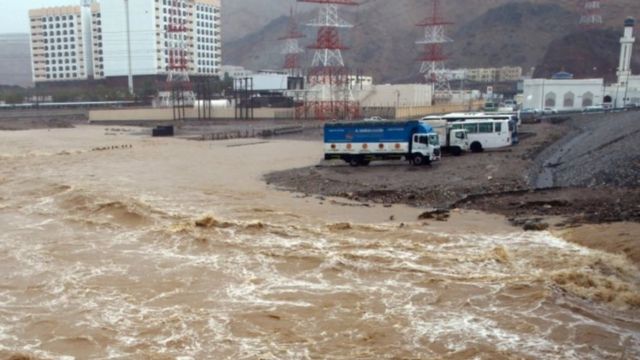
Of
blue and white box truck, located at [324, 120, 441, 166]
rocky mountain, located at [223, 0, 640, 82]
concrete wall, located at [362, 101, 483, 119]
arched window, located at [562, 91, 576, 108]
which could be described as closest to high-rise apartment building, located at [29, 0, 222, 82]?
rocky mountain, located at [223, 0, 640, 82]

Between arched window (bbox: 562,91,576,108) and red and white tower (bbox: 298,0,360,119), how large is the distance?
27.4 m

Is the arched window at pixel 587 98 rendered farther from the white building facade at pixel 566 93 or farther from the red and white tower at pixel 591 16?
the red and white tower at pixel 591 16

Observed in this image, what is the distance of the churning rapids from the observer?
9281mm

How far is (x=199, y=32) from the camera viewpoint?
415ft

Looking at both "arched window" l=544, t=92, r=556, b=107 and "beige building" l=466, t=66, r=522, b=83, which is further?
"beige building" l=466, t=66, r=522, b=83

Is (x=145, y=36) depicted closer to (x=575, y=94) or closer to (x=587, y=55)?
(x=575, y=94)

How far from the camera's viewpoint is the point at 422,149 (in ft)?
87.6

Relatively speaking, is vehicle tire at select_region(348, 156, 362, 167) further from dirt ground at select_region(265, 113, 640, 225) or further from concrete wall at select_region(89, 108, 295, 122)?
concrete wall at select_region(89, 108, 295, 122)

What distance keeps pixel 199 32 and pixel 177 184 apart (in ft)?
354

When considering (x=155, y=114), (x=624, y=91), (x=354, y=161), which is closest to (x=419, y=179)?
(x=354, y=161)

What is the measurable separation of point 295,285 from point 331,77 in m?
61.6

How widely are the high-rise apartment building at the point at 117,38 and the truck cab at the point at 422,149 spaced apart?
91.2 meters

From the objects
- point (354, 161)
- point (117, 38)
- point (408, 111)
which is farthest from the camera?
point (117, 38)

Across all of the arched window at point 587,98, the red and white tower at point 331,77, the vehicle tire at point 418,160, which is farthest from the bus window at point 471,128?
the arched window at point 587,98
